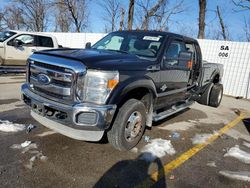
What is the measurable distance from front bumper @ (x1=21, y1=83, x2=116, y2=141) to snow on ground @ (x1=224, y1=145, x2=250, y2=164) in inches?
95.7

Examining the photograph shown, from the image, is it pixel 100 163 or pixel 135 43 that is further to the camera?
pixel 135 43

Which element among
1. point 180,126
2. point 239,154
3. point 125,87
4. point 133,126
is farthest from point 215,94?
point 125,87

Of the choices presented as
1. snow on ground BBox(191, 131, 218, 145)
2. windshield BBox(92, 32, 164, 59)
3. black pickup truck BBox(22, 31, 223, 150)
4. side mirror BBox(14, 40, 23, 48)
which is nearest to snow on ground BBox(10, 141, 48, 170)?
black pickup truck BBox(22, 31, 223, 150)

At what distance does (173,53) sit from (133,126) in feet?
6.08

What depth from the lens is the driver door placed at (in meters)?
10.1

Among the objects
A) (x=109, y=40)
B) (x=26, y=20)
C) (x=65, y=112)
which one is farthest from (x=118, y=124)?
(x=26, y=20)

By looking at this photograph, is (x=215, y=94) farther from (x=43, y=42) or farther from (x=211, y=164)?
(x=43, y=42)

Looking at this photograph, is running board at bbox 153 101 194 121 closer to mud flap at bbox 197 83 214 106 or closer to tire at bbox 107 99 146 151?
tire at bbox 107 99 146 151

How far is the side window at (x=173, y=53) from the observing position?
4438mm

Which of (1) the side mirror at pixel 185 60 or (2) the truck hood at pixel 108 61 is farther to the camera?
(1) the side mirror at pixel 185 60

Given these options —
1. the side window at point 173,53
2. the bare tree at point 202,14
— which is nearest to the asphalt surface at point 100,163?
the side window at point 173,53

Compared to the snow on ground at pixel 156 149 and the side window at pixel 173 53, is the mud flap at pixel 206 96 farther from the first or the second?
the snow on ground at pixel 156 149

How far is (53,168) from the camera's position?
3.15 m

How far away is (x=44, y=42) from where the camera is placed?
10.8 meters
